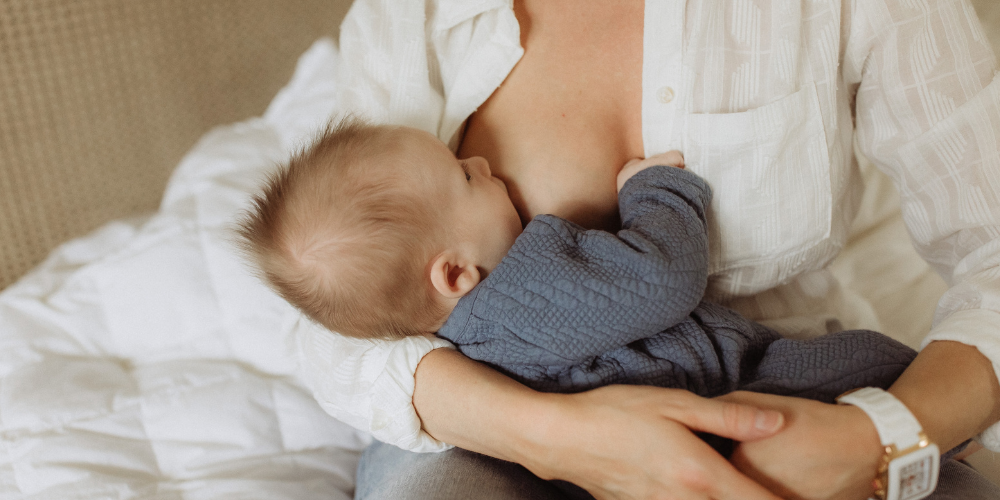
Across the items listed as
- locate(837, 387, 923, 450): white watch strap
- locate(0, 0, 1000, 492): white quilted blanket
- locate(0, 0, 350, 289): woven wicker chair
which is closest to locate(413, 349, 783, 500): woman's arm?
locate(837, 387, 923, 450): white watch strap

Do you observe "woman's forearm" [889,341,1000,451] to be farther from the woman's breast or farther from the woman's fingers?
the woman's breast

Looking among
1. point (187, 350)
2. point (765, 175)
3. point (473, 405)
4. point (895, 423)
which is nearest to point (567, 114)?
point (765, 175)

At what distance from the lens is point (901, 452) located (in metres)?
0.60

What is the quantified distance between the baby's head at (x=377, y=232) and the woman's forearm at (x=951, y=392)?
1.59ft

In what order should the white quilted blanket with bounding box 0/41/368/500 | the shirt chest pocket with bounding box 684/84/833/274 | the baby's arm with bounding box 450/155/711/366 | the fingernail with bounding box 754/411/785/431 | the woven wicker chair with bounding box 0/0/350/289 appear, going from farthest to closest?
the woven wicker chair with bounding box 0/0/350/289
the white quilted blanket with bounding box 0/41/368/500
the shirt chest pocket with bounding box 684/84/833/274
the baby's arm with bounding box 450/155/711/366
the fingernail with bounding box 754/411/785/431

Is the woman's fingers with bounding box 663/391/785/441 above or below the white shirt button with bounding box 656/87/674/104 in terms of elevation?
below

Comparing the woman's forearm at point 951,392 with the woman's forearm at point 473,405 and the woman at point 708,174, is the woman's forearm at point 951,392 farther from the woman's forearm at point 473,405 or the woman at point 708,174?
the woman's forearm at point 473,405

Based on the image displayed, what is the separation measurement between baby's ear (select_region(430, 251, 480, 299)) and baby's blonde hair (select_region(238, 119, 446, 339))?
0.08 ft

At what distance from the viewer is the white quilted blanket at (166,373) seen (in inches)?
36.0

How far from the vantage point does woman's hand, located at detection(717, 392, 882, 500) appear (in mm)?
593

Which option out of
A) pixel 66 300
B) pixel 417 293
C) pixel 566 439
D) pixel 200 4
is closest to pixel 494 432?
pixel 566 439

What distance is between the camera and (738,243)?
84cm

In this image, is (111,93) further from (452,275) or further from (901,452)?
(901,452)

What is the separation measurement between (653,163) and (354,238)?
41 cm
